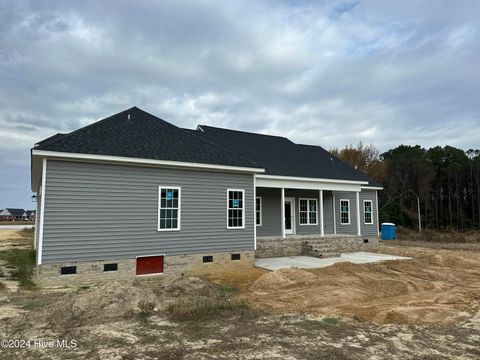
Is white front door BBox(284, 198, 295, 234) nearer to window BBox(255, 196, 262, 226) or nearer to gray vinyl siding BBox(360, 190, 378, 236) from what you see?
window BBox(255, 196, 262, 226)

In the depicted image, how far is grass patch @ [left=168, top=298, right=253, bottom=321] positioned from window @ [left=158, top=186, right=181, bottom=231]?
4052 mm

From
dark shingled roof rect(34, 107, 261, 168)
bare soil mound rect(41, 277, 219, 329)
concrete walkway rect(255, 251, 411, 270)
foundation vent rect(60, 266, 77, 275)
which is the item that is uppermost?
dark shingled roof rect(34, 107, 261, 168)

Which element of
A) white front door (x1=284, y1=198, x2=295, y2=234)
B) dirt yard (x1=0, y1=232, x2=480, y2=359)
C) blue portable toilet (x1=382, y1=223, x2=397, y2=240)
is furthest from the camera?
blue portable toilet (x1=382, y1=223, x2=397, y2=240)

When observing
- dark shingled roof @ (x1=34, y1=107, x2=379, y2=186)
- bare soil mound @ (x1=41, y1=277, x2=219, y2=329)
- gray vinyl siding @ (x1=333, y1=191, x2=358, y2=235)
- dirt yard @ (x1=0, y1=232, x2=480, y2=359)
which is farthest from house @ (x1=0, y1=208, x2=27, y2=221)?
bare soil mound @ (x1=41, y1=277, x2=219, y2=329)

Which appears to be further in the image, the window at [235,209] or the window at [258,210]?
the window at [258,210]

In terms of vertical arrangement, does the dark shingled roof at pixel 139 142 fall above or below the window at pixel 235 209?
above

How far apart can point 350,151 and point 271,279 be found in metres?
40.8

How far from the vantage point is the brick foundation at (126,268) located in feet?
28.5

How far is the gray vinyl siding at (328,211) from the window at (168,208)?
10104 millimetres

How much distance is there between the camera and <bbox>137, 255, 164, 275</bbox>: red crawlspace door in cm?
1012

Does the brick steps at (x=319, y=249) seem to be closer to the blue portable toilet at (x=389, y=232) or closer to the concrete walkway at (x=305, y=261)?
the concrete walkway at (x=305, y=261)

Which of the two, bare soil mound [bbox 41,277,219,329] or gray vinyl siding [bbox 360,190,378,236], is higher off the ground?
gray vinyl siding [bbox 360,190,378,236]

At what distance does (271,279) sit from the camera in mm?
8844

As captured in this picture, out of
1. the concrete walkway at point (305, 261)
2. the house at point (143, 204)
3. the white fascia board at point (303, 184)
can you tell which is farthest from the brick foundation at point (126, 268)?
the white fascia board at point (303, 184)
